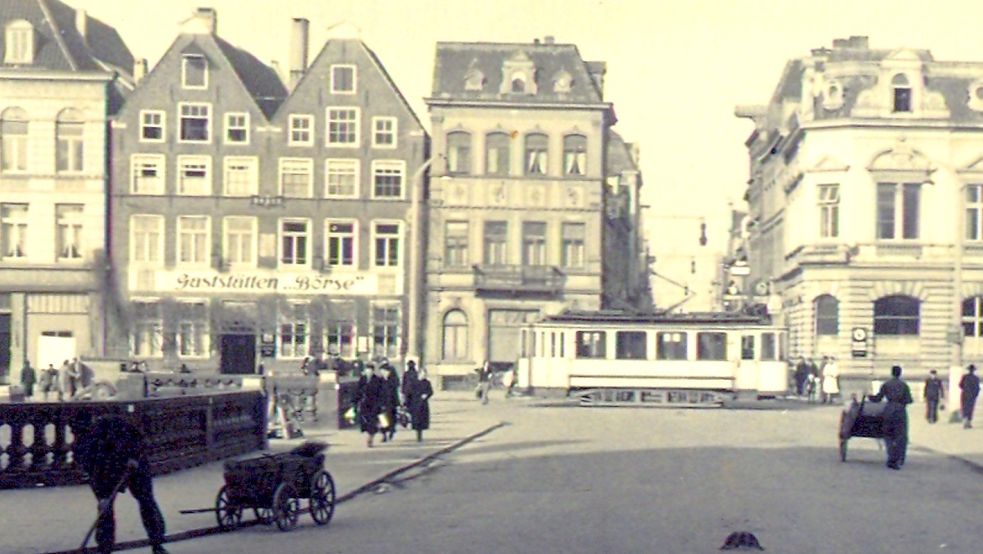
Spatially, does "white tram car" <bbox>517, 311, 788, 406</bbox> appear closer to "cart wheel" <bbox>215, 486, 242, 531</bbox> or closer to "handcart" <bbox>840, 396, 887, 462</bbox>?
"handcart" <bbox>840, 396, 887, 462</bbox>

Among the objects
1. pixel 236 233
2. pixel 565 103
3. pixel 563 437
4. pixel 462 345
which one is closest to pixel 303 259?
pixel 236 233

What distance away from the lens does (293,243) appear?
230 ft

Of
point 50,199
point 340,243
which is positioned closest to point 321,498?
point 340,243

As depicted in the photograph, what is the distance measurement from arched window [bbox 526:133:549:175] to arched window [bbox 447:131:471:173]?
2497 mm

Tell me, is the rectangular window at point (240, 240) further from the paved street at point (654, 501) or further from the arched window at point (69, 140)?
the paved street at point (654, 501)

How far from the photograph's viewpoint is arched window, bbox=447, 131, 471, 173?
230 feet

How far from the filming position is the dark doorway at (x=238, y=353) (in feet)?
227

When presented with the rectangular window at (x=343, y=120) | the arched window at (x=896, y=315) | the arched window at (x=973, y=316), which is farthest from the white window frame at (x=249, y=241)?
the arched window at (x=973, y=316)

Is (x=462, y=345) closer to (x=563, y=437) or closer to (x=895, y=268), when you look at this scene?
(x=895, y=268)

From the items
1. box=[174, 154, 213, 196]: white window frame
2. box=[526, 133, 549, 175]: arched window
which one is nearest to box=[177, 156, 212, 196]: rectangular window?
box=[174, 154, 213, 196]: white window frame

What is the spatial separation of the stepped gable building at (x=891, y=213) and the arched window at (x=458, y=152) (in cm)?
1372

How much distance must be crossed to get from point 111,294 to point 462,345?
1454cm

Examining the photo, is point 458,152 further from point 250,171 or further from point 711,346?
point 711,346

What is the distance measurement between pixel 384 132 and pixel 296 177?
4.09m
